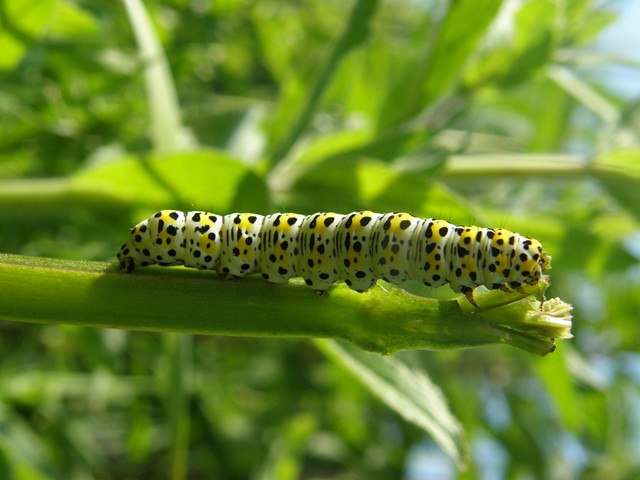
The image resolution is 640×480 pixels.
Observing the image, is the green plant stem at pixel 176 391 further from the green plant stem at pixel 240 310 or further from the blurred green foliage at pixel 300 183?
the green plant stem at pixel 240 310

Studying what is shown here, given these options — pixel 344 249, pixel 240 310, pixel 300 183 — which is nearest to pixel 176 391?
pixel 300 183

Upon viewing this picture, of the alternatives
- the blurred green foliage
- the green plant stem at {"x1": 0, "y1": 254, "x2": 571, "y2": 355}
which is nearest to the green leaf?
the blurred green foliage

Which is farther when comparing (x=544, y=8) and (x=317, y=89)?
(x=544, y=8)

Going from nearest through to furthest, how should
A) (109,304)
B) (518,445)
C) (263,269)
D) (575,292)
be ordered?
(109,304) < (263,269) < (518,445) < (575,292)

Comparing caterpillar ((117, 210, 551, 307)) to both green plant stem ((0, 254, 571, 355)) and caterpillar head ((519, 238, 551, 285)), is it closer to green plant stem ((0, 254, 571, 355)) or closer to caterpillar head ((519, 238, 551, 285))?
caterpillar head ((519, 238, 551, 285))

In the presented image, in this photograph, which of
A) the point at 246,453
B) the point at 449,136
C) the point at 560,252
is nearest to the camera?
the point at 560,252

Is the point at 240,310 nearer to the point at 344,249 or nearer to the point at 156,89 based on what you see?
the point at 344,249

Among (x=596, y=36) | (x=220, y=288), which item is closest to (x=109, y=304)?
(x=220, y=288)

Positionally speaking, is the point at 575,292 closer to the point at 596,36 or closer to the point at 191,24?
the point at 596,36
